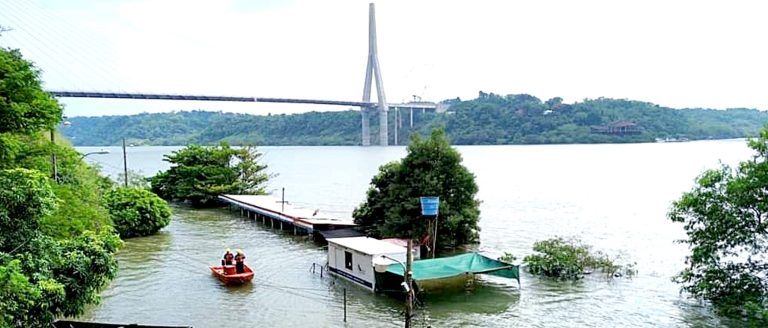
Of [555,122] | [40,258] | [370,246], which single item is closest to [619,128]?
[555,122]

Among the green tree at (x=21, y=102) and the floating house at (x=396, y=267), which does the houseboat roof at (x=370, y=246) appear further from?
the green tree at (x=21, y=102)

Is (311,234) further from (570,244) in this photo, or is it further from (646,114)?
(646,114)

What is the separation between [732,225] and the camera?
54.2 ft

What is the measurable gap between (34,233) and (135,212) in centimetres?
1977

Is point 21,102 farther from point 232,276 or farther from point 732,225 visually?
point 732,225

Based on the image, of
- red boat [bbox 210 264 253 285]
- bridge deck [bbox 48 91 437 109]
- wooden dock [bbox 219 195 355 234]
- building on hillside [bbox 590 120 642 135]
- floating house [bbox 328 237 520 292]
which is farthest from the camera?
building on hillside [bbox 590 120 642 135]

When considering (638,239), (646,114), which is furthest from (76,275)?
(646,114)

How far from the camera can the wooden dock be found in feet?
105

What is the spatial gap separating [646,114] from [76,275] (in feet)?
364

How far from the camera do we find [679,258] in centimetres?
2784

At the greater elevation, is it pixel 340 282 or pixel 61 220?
pixel 61 220

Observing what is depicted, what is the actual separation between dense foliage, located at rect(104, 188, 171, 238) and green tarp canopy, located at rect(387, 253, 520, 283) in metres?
18.0

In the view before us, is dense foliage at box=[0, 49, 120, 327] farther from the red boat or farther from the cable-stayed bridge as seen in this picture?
the cable-stayed bridge

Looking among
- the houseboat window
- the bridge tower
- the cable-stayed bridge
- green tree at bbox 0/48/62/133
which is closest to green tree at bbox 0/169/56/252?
green tree at bbox 0/48/62/133
